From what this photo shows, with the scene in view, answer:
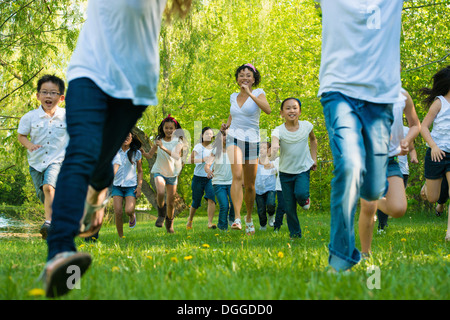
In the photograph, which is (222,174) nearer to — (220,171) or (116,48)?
(220,171)

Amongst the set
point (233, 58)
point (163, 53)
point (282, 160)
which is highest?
point (233, 58)

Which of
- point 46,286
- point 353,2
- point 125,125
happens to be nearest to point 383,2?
point 353,2

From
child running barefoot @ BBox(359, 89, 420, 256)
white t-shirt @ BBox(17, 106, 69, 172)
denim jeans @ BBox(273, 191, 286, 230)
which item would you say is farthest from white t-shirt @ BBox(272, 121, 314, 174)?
white t-shirt @ BBox(17, 106, 69, 172)

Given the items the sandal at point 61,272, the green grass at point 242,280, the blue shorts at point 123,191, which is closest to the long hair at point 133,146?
the blue shorts at point 123,191

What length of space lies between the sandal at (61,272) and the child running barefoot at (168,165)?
23.3 ft

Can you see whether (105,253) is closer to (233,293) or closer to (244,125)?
(233,293)

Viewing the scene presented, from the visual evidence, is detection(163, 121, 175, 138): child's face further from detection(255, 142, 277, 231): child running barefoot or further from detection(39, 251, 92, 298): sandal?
detection(39, 251, 92, 298): sandal

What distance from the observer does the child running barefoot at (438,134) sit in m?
6.16

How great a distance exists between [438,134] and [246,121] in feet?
9.56

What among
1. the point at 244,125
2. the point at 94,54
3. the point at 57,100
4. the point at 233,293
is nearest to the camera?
the point at 233,293

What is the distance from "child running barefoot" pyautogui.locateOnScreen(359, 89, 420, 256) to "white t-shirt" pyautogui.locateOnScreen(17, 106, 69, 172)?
4286mm

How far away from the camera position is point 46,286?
2.16 m

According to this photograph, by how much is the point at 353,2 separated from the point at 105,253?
323 centimetres

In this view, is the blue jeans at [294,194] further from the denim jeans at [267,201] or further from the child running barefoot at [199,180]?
the denim jeans at [267,201]
